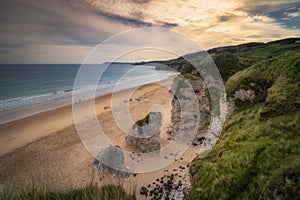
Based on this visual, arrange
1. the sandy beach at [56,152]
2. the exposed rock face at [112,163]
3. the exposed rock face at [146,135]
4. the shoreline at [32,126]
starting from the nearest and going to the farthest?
the sandy beach at [56,152] < the exposed rock face at [112,163] < the exposed rock face at [146,135] < the shoreline at [32,126]

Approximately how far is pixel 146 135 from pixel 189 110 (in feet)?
11.7

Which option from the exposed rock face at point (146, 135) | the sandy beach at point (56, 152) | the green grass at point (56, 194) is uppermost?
the green grass at point (56, 194)

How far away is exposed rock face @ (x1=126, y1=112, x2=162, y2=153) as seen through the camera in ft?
43.8

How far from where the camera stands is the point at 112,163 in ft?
36.6

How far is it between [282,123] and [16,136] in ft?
65.1

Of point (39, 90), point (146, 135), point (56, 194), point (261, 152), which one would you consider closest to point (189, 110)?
point (146, 135)

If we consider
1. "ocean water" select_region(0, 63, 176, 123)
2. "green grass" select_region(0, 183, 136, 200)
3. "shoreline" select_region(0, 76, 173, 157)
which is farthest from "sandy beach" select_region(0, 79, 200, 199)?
"ocean water" select_region(0, 63, 176, 123)

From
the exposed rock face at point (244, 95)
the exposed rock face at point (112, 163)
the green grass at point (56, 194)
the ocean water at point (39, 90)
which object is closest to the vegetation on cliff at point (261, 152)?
the exposed rock face at point (244, 95)

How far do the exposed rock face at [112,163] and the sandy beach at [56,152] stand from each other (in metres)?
0.42

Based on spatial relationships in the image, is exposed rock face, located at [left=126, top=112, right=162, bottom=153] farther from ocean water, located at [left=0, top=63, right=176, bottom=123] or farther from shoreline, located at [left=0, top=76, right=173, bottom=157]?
ocean water, located at [left=0, top=63, right=176, bottom=123]

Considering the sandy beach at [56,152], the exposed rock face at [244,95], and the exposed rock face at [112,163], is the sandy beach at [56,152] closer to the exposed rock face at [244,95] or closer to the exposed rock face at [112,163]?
the exposed rock face at [112,163]

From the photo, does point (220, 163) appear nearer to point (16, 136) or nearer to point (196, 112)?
point (196, 112)

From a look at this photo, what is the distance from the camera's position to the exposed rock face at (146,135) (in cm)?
1336

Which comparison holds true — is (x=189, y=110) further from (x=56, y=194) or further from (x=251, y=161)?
(x=56, y=194)
